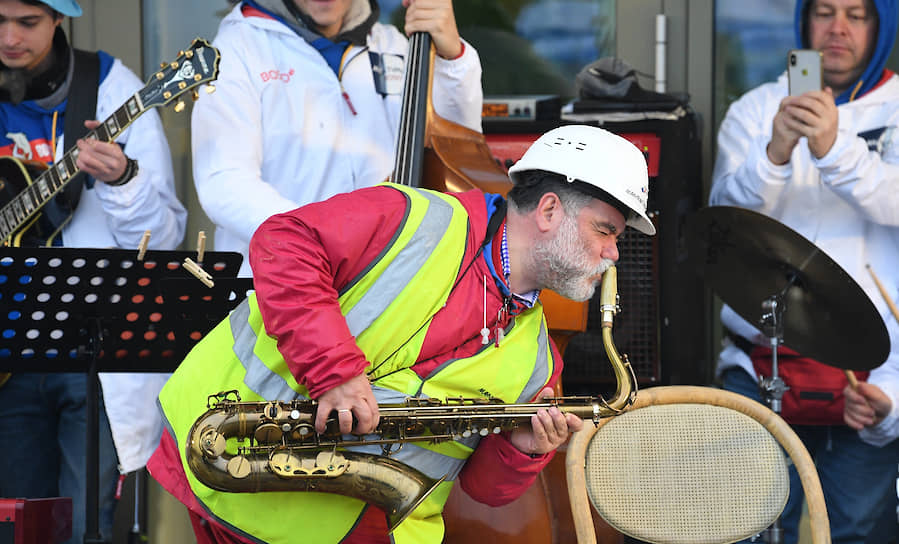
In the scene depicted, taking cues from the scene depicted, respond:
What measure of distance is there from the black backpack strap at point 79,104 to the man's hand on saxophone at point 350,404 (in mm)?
1778

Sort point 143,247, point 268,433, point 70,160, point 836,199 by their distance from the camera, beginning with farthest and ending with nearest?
point 836,199 < point 70,160 < point 143,247 < point 268,433

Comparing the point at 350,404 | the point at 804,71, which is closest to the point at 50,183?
the point at 350,404

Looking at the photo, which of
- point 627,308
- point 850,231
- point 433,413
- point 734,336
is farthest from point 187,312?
point 850,231

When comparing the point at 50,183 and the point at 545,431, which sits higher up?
the point at 50,183

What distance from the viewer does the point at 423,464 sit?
2557 mm

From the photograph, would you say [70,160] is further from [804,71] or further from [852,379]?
[852,379]

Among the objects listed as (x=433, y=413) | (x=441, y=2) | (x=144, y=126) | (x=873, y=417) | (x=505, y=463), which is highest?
(x=441, y=2)

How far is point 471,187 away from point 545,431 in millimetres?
1021

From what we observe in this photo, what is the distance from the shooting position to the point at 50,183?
3.59 metres

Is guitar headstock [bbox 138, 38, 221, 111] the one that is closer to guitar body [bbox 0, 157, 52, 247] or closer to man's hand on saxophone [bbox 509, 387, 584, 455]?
guitar body [bbox 0, 157, 52, 247]

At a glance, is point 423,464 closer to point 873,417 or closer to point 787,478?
point 787,478

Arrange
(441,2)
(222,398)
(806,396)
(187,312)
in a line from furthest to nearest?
1. (806,396)
2. (441,2)
3. (187,312)
4. (222,398)

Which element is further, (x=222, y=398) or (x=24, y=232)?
(x=24, y=232)

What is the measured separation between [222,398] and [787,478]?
147 cm
